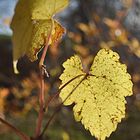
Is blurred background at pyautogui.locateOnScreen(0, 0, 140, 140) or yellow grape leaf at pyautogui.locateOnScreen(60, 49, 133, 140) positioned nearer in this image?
yellow grape leaf at pyautogui.locateOnScreen(60, 49, 133, 140)

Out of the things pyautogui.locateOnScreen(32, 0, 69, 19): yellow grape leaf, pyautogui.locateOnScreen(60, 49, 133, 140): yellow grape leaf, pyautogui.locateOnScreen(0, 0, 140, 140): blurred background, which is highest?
pyautogui.locateOnScreen(0, 0, 140, 140): blurred background

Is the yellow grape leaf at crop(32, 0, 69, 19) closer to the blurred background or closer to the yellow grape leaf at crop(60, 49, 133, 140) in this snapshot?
the yellow grape leaf at crop(60, 49, 133, 140)

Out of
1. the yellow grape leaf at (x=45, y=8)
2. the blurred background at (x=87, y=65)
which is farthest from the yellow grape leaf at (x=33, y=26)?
the blurred background at (x=87, y=65)

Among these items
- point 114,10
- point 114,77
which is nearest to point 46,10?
point 114,77

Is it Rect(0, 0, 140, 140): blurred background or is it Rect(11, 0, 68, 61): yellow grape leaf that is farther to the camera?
Rect(0, 0, 140, 140): blurred background

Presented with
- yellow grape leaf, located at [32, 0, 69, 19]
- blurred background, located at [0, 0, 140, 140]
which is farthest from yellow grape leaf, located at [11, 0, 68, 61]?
blurred background, located at [0, 0, 140, 140]

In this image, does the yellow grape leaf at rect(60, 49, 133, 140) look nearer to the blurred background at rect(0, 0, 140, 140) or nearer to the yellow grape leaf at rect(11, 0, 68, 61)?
the yellow grape leaf at rect(11, 0, 68, 61)

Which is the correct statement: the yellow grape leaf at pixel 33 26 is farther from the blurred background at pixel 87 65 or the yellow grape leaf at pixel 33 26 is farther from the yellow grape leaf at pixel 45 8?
the blurred background at pixel 87 65

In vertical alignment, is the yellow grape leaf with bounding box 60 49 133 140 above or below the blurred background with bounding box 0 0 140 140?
below
